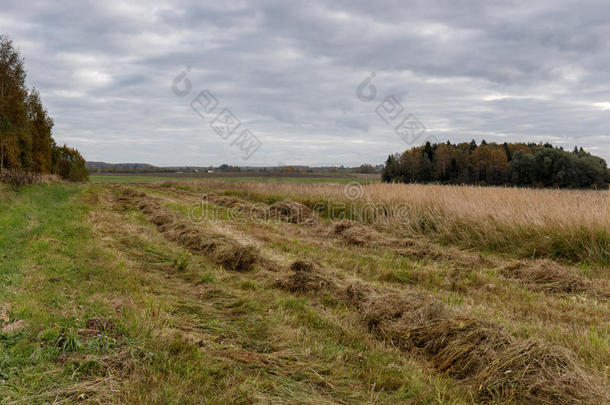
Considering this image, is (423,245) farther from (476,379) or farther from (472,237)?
(476,379)

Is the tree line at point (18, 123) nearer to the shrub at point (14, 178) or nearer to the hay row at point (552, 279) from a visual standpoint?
the shrub at point (14, 178)

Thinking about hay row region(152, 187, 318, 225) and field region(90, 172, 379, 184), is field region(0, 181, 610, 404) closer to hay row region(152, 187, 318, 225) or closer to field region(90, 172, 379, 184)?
hay row region(152, 187, 318, 225)

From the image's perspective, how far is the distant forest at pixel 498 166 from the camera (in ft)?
112

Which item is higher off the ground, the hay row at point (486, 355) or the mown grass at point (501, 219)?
the mown grass at point (501, 219)

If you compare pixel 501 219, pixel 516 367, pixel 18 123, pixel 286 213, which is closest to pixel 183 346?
pixel 516 367

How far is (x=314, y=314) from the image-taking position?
5.14 meters

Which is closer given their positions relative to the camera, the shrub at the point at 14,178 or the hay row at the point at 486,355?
the hay row at the point at 486,355

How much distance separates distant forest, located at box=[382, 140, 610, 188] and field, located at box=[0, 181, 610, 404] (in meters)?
22.6

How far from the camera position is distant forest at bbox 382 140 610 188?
3416 centimetres

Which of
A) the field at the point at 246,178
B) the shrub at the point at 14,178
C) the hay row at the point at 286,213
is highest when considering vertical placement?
the field at the point at 246,178

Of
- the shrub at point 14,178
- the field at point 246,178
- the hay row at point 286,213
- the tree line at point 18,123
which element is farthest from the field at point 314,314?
the field at point 246,178

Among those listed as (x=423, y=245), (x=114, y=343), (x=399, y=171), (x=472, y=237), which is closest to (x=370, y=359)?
(x=114, y=343)

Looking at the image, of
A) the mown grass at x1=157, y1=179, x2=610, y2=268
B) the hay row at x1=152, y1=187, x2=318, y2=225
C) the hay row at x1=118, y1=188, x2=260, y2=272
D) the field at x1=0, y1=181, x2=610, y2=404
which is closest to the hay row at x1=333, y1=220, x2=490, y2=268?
the field at x1=0, y1=181, x2=610, y2=404

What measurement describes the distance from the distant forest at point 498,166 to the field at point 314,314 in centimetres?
2259
